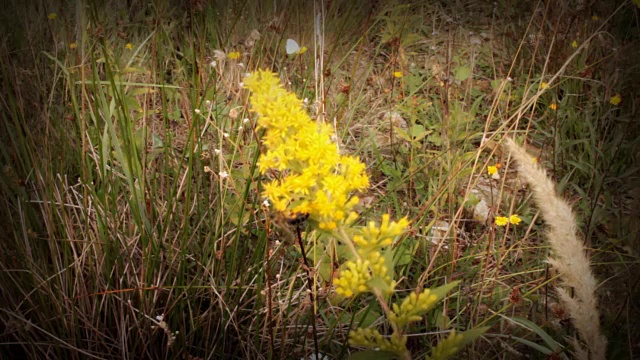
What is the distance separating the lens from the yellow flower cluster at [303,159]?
36.4 inches

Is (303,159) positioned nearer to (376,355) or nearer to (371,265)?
(371,265)

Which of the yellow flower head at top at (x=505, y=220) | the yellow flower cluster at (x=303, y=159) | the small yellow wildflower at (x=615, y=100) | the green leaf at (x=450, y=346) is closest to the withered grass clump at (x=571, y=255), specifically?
the green leaf at (x=450, y=346)

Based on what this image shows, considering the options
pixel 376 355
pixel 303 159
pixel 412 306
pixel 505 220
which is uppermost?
pixel 303 159

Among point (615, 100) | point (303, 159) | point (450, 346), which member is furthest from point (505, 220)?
point (303, 159)

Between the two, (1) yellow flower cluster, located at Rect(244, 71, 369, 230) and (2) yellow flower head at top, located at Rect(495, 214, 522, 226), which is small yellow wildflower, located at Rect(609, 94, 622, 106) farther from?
(1) yellow flower cluster, located at Rect(244, 71, 369, 230)

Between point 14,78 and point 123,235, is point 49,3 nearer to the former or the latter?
point 14,78

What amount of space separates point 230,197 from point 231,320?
0.52 meters

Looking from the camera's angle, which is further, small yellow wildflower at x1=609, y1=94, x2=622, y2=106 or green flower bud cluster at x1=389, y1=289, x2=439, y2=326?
small yellow wildflower at x1=609, y1=94, x2=622, y2=106

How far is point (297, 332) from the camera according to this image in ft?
5.12

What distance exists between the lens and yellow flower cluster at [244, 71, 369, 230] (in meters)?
0.92

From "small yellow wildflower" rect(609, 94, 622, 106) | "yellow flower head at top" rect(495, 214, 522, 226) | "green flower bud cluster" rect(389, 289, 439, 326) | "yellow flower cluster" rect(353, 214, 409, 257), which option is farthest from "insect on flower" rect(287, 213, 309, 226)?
"small yellow wildflower" rect(609, 94, 622, 106)

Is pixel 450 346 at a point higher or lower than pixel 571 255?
lower

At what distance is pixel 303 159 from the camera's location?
93 cm

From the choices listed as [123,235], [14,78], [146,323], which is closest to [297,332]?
[146,323]
